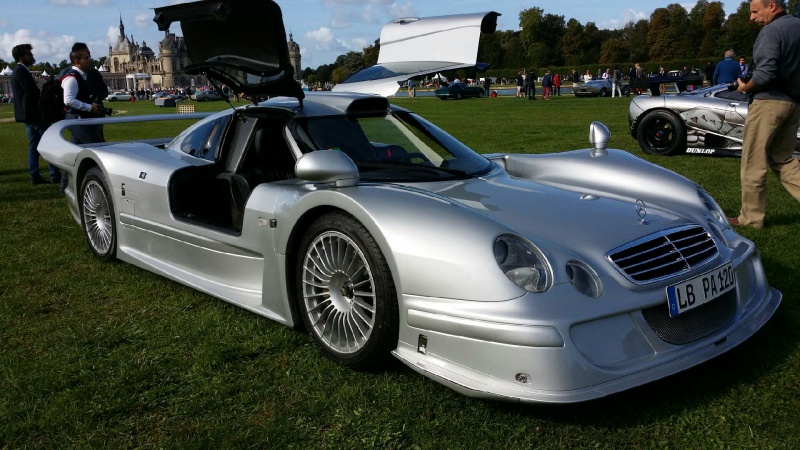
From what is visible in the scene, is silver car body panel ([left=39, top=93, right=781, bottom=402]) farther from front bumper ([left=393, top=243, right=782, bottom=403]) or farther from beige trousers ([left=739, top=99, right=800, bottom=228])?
beige trousers ([left=739, top=99, right=800, bottom=228])

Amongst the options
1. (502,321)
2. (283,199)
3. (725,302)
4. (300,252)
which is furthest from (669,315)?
(283,199)

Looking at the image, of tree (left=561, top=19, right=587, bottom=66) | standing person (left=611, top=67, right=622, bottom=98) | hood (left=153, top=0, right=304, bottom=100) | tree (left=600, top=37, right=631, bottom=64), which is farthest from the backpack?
tree (left=561, top=19, right=587, bottom=66)

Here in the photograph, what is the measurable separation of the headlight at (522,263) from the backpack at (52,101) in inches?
299

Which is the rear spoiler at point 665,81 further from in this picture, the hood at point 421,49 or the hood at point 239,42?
the hood at point 239,42

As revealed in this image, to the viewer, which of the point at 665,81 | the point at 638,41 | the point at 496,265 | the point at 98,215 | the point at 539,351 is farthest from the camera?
the point at 638,41

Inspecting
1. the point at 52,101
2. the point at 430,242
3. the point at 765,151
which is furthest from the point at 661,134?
the point at 430,242

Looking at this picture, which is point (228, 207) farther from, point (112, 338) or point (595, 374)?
point (595, 374)

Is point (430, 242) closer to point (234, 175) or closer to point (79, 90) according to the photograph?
point (234, 175)

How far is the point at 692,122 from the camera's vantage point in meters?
10.2

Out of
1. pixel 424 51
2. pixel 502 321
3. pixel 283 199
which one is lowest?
pixel 502 321

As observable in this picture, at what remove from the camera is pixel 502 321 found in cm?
263

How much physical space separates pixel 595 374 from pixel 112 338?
2549mm

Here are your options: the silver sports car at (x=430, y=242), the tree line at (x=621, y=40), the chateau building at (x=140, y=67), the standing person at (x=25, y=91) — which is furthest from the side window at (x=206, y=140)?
the chateau building at (x=140, y=67)

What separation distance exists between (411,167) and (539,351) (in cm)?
160
